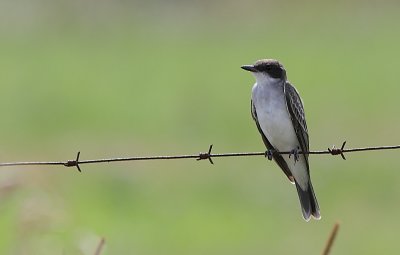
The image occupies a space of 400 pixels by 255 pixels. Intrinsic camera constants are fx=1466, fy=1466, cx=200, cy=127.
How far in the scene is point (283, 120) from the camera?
32.4 feet

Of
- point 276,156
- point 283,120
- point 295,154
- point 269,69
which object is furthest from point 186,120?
point 283,120

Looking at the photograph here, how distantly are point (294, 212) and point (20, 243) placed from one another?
13.8 m

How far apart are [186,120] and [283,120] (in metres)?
17.8

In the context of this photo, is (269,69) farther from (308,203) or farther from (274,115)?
(308,203)

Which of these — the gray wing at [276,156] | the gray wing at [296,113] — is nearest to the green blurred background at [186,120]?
the gray wing at [276,156]

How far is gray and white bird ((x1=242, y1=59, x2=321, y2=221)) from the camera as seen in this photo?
32.4 ft

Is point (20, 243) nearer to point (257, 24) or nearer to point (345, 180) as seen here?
point (345, 180)

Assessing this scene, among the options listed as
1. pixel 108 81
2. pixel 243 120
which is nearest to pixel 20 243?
pixel 243 120

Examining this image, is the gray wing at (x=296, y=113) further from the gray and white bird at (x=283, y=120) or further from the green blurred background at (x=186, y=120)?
the green blurred background at (x=186, y=120)

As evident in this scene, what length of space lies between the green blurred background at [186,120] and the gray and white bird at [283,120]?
1.51m

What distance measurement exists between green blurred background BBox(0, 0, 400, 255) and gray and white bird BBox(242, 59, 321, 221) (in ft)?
4.95

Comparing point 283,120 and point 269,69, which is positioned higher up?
point 269,69

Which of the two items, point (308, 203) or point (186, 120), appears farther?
point (186, 120)

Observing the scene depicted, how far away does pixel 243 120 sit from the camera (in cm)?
2770
